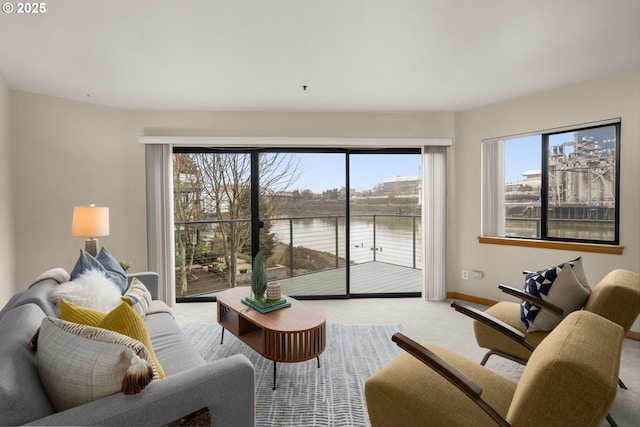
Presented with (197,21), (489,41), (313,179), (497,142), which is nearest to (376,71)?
(489,41)

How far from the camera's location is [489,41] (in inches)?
91.9

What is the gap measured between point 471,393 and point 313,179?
3.24 metres

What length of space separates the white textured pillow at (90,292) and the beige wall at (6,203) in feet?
5.03

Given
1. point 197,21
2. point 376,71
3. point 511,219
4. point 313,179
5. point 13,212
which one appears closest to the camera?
point 197,21

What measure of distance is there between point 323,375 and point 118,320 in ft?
4.88

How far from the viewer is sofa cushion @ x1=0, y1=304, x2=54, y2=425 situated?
1.00 m

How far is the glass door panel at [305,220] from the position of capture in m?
4.23

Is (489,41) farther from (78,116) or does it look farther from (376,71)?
(78,116)

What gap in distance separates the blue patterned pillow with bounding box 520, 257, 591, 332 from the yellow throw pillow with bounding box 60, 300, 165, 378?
2209 millimetres

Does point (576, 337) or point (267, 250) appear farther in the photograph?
point (267, 250)

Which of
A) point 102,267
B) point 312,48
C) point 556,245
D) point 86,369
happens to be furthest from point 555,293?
point 102,267

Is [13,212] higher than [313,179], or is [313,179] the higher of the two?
[313,179]

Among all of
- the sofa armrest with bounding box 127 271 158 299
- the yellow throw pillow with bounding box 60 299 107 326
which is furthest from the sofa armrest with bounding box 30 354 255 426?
the sofa armrest with bounding box 127 271 158 299

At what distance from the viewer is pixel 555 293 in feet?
7.16
